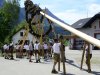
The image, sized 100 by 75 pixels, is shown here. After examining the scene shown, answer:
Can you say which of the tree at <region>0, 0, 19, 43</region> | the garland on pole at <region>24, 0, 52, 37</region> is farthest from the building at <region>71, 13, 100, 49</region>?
the tree at <region>0, 0, 19, 43</region>

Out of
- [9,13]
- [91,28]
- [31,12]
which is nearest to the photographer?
[31,12]

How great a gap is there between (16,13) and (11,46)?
219 ft

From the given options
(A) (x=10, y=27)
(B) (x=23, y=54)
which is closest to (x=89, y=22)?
(B) (x=23, y=54)

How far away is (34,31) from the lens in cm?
3428

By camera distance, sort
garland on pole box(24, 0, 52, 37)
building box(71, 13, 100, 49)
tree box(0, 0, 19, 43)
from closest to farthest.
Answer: garland on pole box(24, 0, 52, 37) < building box(71, 13, 100, 49) < tree box(0, 0, 19, 43)

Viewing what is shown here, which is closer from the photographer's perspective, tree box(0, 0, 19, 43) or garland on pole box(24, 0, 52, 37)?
garland on pole box(24, 0, 52, 37)

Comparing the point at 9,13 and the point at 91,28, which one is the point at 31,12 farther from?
the point at 9,13

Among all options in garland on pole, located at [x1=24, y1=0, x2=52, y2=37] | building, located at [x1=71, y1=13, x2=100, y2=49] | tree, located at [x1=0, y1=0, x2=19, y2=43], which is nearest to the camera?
garland on pole, located at [x1=24, y1=0, x2=52, y2=37]

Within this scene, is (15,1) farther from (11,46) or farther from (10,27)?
(11,46)

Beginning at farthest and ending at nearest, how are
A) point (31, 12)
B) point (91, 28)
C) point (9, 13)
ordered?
point (9, 13) < point (91, 28) < point (31, 12)

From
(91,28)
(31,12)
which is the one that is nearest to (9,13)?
(91,28)

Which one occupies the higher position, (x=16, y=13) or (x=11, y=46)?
(x=16, y=13)

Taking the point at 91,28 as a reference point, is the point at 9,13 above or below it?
above

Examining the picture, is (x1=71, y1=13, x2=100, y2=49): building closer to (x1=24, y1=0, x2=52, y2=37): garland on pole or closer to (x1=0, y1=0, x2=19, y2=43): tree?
(x1=24, y1=0, x2=52, y2=37): garland on pole
